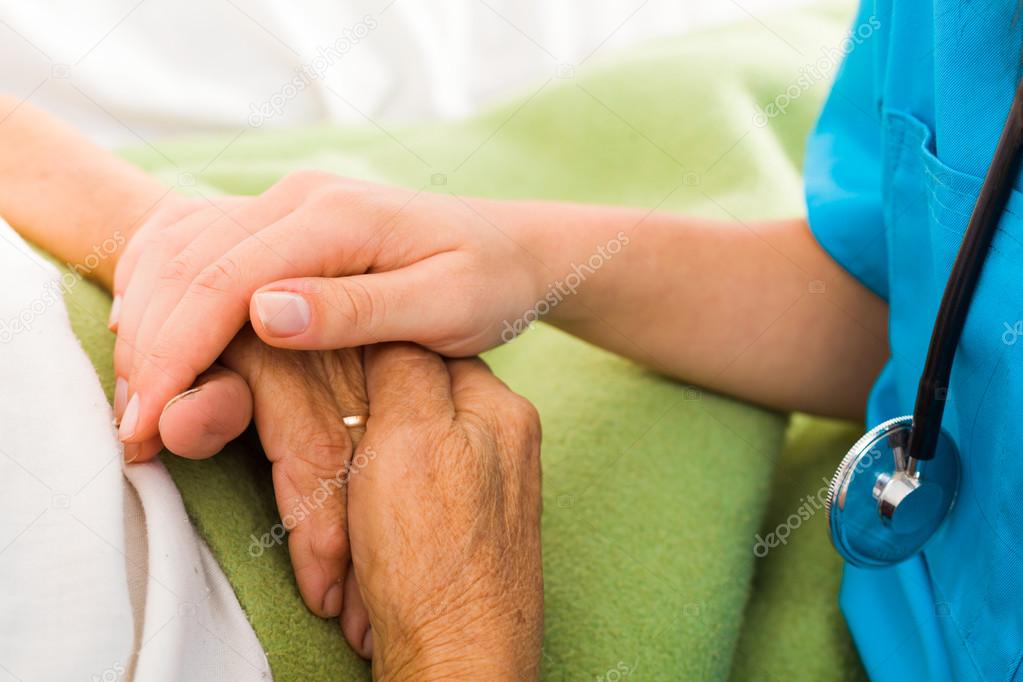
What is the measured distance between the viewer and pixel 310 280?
0.63 metres

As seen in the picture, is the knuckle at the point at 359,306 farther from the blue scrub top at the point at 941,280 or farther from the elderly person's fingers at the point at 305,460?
the blue scrub top at the point at 941,280

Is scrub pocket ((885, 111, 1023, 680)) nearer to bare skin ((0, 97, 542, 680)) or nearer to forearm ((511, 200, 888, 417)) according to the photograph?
forearm ((511, 200, 888, 417))

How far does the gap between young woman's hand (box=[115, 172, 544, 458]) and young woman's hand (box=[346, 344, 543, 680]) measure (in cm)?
6

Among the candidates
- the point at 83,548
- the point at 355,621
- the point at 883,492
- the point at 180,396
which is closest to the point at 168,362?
the point at 180,396

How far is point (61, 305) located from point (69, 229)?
17cm

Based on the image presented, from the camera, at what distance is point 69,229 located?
80 centimetres

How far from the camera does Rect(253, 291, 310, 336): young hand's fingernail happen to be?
0.61 m

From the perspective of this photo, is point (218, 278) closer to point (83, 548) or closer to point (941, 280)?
point (83, 548)

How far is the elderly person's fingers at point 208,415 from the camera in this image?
58 cm

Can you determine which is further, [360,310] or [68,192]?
[68,192]

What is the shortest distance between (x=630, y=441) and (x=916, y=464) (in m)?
0.30

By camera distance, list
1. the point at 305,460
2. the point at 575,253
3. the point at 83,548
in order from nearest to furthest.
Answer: the point at 83,548, the point at 305,460, the point at 575,253

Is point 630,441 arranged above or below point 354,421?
below

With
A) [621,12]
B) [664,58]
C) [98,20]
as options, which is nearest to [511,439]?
[664,58]
